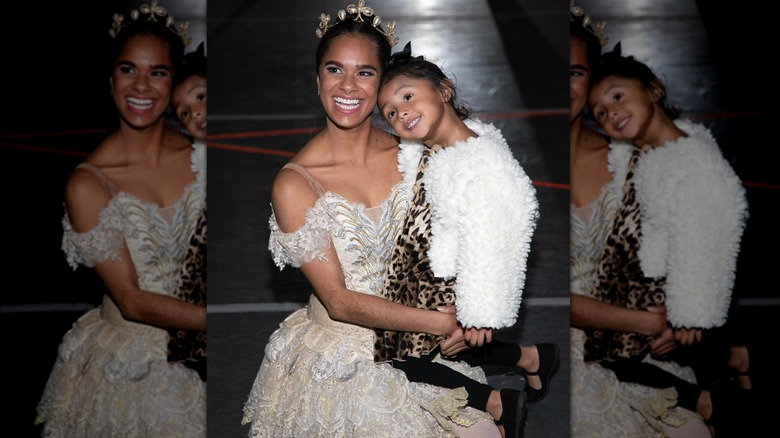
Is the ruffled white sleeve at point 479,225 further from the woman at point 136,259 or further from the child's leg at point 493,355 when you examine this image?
the woman at point 136,259

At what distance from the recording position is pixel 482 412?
3.54m

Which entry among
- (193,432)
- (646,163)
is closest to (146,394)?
(193,432)

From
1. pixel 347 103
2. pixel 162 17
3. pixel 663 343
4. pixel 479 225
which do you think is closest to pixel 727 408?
pixel 663 343

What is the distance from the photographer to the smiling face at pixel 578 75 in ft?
12.4

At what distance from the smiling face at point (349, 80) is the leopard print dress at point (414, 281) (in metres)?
0.30

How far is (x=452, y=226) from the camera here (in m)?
3.46

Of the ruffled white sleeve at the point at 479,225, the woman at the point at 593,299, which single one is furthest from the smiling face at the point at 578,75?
the ruffled white sleeve at the point at 479,225

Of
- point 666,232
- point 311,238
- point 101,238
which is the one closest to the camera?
point 311,238

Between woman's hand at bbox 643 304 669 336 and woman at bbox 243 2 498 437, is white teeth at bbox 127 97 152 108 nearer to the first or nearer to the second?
woman at bbox 243 2 498 437

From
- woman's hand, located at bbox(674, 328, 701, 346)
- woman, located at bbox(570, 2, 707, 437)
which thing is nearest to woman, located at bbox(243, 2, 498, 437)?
woman, located at bbox(570, 2, 707, 437)

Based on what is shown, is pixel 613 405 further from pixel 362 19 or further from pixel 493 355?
pixel 362 19

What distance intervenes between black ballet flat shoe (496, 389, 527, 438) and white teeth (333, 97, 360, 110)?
1.16 m

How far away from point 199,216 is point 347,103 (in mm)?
725

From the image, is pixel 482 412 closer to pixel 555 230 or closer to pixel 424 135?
pixel 555 230
